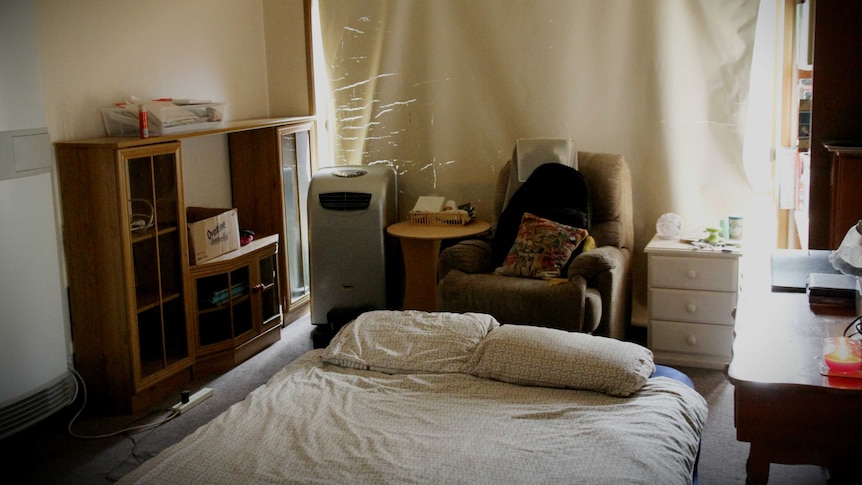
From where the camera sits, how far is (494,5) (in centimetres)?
469

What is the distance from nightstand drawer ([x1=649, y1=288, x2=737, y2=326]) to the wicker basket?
1.08 meters

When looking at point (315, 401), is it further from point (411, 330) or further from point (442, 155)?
point (442, 155)

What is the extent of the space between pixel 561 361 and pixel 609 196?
1752mm

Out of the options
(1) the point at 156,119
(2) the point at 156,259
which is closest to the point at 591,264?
(2) the point at 156,259

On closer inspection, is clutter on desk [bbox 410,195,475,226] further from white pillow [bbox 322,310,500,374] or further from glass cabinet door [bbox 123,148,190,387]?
white pillow [bbox 322,310,500,374]

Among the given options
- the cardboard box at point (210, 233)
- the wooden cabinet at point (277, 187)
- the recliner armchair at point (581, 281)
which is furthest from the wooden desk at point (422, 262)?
the cardboard box at point (210, 233)

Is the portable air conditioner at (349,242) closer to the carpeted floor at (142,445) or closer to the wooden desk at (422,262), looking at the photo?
the wooden desk at (422,262)

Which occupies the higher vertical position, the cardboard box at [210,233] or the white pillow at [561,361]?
the cardboard box at [210,233]

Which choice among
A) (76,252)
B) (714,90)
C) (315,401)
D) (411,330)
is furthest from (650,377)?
(76,252)

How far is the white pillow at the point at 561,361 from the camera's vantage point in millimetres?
2605

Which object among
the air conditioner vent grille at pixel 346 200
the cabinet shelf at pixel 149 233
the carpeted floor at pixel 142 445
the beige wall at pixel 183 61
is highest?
the beige wall at pixel 183 61

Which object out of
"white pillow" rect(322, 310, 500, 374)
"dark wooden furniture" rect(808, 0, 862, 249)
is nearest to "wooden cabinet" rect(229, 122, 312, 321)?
"white pillow" rect(322, 310, 500, 374)

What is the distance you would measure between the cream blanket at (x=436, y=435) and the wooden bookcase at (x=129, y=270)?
1.15m

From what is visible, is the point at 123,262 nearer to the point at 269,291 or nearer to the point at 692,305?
the point at 269,291
